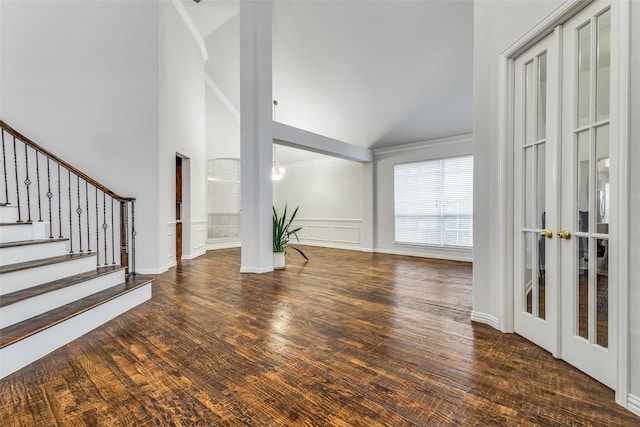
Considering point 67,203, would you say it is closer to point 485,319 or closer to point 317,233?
point 485,319

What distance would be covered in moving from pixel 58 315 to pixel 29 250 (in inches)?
34.7

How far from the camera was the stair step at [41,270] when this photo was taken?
2.30 m

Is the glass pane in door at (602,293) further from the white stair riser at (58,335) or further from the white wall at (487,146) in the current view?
the white stair riser at (58,335)

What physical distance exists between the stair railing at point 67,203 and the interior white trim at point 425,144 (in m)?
5.26

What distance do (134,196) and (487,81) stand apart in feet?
15.3

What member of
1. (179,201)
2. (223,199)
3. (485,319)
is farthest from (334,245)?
(485,319)

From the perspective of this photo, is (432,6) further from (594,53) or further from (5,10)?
(5,10)

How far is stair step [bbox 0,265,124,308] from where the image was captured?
2.15m

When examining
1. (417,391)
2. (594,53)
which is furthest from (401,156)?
(417,391)

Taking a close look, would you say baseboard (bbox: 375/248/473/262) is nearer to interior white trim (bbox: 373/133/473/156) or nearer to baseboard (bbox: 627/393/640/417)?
interior white trim (bbox: 373/133/473/156)

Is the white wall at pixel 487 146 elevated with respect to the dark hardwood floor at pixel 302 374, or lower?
elevated

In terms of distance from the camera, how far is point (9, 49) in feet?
12.8

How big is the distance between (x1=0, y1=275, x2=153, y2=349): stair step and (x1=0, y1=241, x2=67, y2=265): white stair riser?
2.04 ft

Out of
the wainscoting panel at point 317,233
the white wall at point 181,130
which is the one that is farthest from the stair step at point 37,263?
the wainscoting panel at point 317,233
